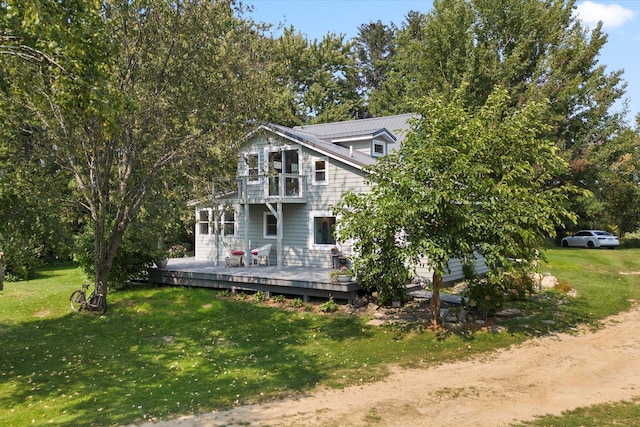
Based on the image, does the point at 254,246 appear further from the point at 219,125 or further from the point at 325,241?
the point at 219,125

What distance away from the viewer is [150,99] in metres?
14.5

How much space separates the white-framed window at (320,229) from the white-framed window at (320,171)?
1370 mm

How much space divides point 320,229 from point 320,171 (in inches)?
101

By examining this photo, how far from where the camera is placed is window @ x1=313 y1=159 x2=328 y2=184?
20375mm

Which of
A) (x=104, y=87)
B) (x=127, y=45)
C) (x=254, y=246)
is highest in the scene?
(x=127, y=45)

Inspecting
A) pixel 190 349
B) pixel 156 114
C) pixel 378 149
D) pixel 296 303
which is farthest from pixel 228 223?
pixel 190 349

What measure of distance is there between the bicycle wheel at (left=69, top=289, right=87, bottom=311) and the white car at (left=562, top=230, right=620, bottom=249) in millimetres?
33042

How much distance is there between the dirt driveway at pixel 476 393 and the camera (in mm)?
7480

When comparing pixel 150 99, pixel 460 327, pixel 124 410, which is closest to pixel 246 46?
pixel 150 99

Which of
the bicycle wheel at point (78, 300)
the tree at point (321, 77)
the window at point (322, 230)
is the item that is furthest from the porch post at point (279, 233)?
the tree at point (321, 77)

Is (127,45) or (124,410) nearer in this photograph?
(124,410)

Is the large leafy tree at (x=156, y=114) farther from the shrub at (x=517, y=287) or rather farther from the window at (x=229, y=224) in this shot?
the shrub at (x=517, y=287)

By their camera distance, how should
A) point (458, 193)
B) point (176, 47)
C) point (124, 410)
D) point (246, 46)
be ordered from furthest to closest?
point (246, 46), point (176, 47), point (458, 193), point (124, 410)

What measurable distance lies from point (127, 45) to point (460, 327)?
1267 centimetres
